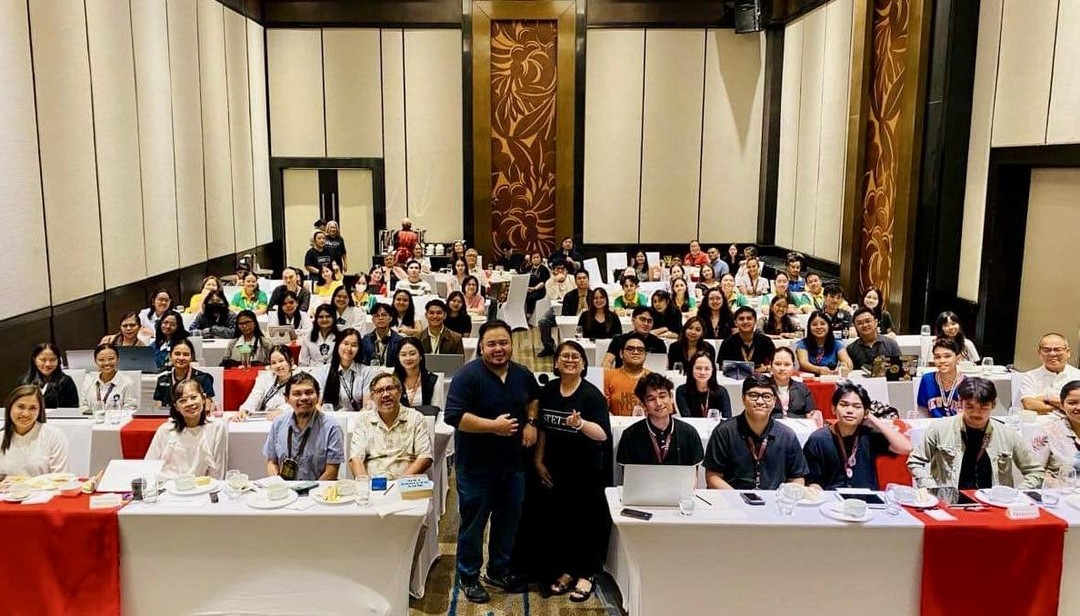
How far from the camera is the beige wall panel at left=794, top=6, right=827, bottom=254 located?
516 inches

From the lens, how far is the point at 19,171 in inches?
308

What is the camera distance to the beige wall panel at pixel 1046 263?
804 centimetres

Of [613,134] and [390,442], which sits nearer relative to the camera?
[390,442]

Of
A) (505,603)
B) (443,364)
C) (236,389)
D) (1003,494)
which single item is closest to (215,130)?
(236,389)

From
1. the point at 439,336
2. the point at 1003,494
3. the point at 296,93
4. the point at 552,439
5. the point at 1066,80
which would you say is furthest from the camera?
the point at 296,93

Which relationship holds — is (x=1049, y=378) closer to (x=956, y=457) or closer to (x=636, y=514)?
(x=956, y=457)

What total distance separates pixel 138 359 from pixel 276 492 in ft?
9.36

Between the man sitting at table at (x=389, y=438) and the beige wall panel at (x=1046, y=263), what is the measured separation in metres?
6.31

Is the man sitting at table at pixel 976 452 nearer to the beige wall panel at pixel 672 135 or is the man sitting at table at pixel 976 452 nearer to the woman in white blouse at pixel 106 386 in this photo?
the woman in white blouse at pixel 106 386

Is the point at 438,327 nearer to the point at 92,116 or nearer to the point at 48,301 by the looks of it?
the point at 48,301

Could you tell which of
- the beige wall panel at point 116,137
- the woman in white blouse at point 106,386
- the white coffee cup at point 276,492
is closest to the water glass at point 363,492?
the white coffee cup at point 276,492

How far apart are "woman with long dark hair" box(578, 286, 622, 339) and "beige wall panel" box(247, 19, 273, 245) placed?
323 inches

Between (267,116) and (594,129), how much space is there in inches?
226

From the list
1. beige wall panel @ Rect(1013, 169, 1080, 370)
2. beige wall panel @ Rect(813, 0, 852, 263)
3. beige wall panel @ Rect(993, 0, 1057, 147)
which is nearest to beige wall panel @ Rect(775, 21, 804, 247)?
beige wall panel @ Rect(813, 0, 852, 263)
